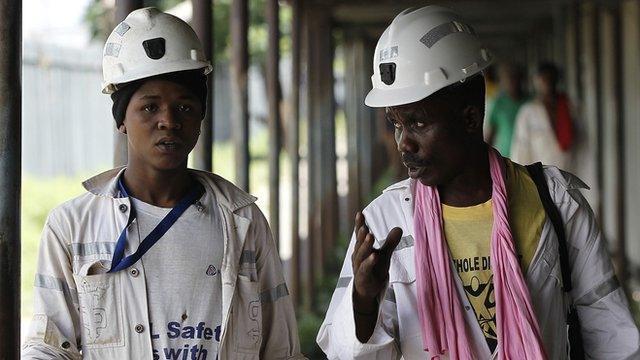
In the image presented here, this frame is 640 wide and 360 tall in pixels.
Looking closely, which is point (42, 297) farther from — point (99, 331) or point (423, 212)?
point (423, 212)

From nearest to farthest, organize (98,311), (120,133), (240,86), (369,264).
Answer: (369,264) < (98,311) < (120,133) < (240,86)

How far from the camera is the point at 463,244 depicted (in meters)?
3.00

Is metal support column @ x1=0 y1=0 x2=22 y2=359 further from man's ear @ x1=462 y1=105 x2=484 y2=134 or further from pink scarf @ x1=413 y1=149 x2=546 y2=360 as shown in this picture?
man's ear @ x1=462 y1=105 x2=484 y2=134

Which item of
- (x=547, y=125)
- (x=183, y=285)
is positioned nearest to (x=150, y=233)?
(x=183, y=285)

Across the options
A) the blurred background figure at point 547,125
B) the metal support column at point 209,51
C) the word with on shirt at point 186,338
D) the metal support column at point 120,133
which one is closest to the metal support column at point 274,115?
the blurred background figure at point 547,125

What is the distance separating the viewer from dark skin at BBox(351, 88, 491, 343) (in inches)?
106

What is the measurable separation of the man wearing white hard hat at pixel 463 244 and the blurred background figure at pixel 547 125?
618 cm

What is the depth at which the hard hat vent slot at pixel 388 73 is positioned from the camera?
3.00m

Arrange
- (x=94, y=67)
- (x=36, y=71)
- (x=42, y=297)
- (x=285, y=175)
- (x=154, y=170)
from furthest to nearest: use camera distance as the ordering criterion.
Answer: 1. (x=285, y=175)
2. (x=94, y=67)
3. (x=36, y=71)
4. (x=154, y=170)
5. (x=42, y=297)

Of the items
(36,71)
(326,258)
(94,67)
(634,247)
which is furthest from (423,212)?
(94,67)

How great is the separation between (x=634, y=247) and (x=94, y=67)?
366 inches

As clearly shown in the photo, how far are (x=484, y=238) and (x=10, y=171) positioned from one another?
132 cm

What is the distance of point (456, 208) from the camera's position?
10.0ft

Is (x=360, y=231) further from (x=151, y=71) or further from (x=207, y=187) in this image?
(x=151, y=71)
